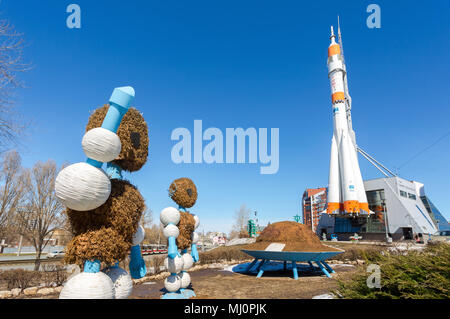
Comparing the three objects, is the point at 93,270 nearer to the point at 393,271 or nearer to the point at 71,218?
the point at 71,218

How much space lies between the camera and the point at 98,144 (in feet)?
15.0

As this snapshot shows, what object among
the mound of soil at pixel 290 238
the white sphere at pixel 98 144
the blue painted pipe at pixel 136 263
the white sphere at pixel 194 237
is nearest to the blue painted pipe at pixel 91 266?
the blue painted pipe at pixel 136 263

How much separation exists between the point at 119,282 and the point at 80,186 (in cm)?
218

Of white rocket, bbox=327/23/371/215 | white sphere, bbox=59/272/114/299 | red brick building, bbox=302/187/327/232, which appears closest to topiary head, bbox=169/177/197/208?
white sphere, bbox=59/272/114/299

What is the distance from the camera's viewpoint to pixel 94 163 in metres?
4.71

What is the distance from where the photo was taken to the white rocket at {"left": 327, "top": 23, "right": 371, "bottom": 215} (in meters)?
37.3

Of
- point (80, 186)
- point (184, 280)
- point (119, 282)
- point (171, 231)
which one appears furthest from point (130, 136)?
point (184, 280)

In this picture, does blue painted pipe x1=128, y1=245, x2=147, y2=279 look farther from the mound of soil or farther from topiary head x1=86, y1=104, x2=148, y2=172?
the mound of soil

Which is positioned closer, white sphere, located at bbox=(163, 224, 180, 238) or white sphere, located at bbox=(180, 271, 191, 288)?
white sphere, located at bbox=(163, 224, 180, 238)

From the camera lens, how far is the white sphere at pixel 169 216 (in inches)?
373

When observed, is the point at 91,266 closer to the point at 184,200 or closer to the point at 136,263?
the point at 136,263

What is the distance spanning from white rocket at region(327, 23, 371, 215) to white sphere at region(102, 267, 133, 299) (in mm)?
38013

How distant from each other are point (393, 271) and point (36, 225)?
22.6 m
